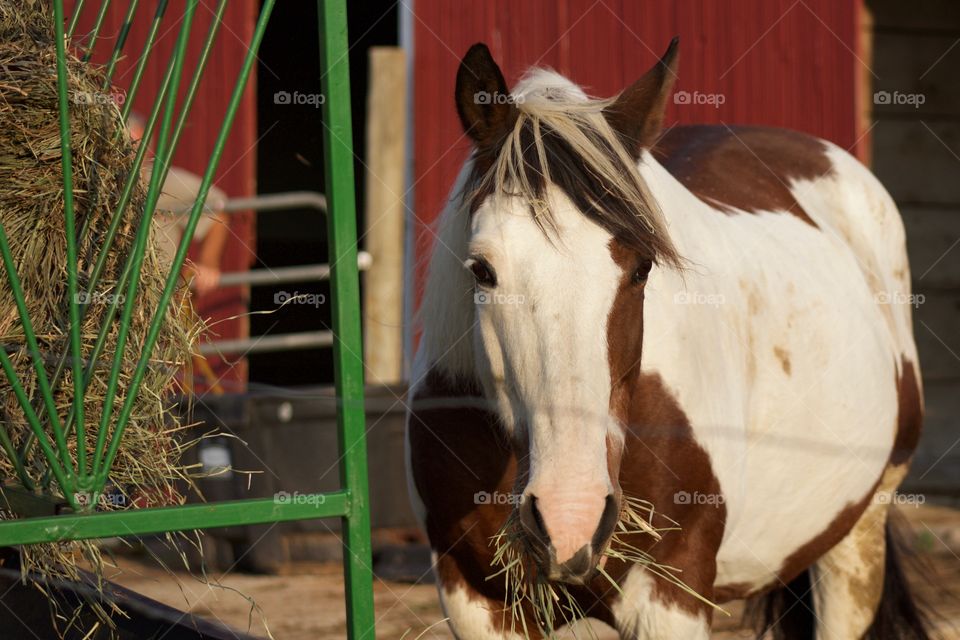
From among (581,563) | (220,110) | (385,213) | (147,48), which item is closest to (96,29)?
(147,48)

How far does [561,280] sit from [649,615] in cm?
82

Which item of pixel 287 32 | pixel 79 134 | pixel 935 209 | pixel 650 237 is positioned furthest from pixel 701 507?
pixel 287 32

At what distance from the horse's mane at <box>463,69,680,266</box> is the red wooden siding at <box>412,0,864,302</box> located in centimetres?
A: 389

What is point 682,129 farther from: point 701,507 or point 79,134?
point 79,134

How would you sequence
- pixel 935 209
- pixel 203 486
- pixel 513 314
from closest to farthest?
pixel 513 314 → pixel 203 486 → pixel 935 209

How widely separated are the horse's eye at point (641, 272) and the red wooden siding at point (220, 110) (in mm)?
4546

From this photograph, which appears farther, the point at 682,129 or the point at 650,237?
the point at 682,129

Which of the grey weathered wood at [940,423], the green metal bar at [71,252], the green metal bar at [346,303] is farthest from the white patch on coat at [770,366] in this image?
the grey weathered wood at [940,423]

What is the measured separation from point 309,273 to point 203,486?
64.4 inches

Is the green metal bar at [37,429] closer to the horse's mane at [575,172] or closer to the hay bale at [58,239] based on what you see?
the hay bale at [58,239]

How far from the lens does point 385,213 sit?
227 inches

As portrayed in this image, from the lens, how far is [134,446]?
219 cm

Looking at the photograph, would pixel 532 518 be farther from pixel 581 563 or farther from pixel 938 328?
pixel 938 328

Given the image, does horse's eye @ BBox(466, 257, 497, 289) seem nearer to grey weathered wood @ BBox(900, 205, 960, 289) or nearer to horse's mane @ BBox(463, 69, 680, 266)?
horse's mane @ BBox(463, 69, 680, 266)
